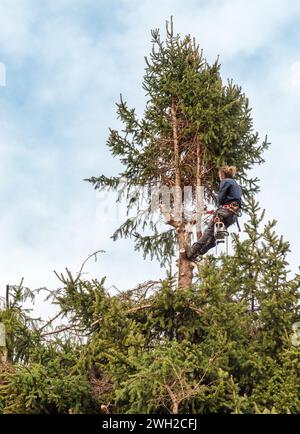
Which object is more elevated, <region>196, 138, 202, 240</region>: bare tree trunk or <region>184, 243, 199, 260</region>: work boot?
<region>196, 138, 202, 240</region>: bare tree trunk

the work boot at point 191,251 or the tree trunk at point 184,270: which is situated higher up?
the work boot at point 191,251

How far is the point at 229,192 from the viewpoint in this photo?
12703 millimetres

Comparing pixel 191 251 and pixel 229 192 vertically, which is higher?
pixel 229 192

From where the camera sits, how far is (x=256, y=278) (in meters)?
11.9


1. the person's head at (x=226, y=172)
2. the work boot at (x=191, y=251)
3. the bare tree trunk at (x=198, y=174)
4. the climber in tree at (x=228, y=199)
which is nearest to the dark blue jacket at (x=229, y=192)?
the climber in tree at (x=228, y=199)

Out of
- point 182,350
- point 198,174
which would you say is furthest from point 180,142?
point 182,350

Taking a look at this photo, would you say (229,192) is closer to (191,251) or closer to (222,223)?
(222,223)

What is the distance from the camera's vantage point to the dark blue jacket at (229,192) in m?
12.6

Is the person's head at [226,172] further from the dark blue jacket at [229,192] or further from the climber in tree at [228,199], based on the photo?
the dark blue jacket at [229,192]

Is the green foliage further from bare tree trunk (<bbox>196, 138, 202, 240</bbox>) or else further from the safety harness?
bare tree trunk (<bbox>196, 138, 202, 240</bbox>)

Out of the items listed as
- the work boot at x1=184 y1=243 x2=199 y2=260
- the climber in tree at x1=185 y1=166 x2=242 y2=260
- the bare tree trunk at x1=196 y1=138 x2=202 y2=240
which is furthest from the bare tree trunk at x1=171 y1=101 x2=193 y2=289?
the climber in tree at x1=185 y1=166 x2=242 y2=260

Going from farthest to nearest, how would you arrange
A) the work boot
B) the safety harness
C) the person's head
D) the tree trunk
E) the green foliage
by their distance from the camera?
the tree trunk → the work boot → the person's head → the safety harness → the green foliage

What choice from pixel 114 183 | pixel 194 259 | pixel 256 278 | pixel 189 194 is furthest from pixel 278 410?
pixel 114 183

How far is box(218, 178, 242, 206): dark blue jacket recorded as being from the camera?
12.6 m
